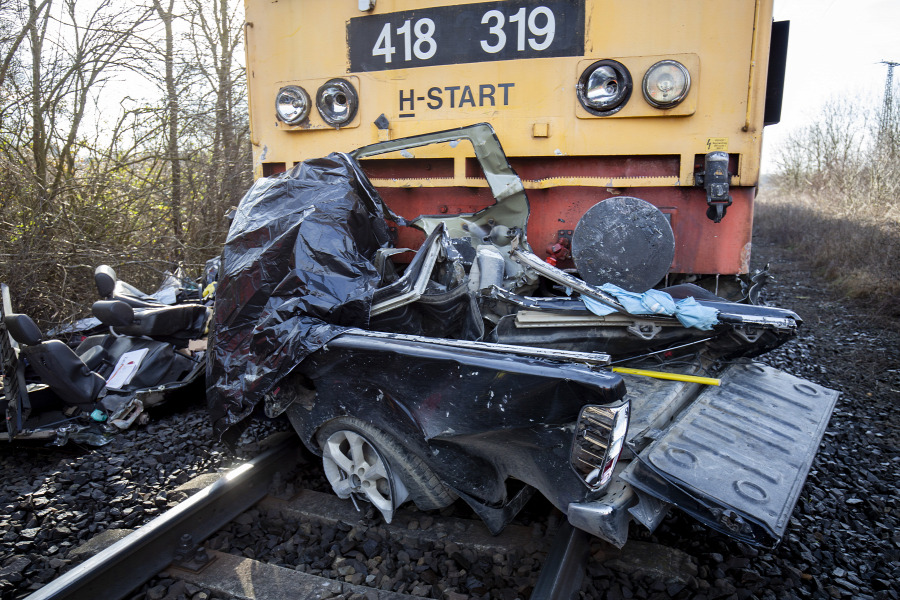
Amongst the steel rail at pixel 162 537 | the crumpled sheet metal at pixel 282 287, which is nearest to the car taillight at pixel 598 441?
the crumpled sheet metal at pixel 282 287

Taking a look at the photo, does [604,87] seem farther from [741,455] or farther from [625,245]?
[741,455]

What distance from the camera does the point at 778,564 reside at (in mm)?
2533

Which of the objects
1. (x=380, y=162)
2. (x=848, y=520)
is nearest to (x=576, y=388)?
(x=848, y=520)

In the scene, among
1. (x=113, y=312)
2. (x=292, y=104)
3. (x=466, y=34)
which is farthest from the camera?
(x=292, y=104)

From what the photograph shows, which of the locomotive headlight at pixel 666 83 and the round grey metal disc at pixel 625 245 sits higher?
the locomotive headlight at pixel 666 83

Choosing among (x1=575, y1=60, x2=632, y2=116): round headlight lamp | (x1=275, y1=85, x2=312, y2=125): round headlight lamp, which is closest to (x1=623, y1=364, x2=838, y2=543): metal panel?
(x1=575, y1=60, x2=632, y2=116): round headlight lamp

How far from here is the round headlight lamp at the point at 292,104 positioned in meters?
4.04

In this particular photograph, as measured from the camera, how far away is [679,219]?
3559 millimetres

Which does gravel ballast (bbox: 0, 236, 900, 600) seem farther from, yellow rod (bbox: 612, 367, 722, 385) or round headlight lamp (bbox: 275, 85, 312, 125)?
round headlight lamp (bbox: 275, 85, 312, 125)

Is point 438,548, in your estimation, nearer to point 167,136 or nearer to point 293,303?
point 293,303

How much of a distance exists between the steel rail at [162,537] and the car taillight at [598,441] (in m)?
1.83

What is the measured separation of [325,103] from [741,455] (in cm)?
338

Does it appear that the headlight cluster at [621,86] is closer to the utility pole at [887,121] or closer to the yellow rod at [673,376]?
the yellow rod at [673,376]

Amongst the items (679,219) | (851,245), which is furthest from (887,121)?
(679,219)
